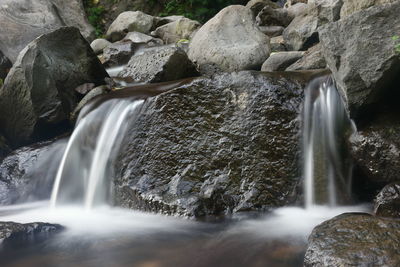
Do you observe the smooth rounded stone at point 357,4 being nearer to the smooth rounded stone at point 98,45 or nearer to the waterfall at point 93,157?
the waterfall at point 93,157

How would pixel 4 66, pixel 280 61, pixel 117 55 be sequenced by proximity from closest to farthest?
1. pixel 280 61
2. pixel 4 66
3. pixel 117 55

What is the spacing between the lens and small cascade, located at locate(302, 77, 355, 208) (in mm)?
4148

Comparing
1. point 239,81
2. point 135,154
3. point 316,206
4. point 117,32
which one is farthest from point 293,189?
point 117,32

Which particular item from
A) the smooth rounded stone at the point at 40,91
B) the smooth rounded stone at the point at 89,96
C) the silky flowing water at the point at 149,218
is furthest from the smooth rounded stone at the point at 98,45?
the silky flowing water at the point at 149,218

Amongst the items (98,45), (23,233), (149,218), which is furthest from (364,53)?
(98,45)

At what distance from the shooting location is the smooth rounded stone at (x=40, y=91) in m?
6.28

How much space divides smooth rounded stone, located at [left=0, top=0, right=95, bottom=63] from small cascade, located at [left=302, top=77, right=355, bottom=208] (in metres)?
6.29

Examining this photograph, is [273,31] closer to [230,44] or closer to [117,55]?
[230,44]

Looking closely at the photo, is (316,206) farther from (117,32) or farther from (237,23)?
(117,32)

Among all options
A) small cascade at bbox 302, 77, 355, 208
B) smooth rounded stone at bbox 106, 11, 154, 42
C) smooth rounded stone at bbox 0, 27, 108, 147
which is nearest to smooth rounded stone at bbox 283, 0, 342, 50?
small cascade at bbox 302, 77, 355, 208

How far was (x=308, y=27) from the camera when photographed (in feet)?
26.7

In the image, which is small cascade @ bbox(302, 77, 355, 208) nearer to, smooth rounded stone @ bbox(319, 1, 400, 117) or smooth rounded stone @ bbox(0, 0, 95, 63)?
smooth rounded stone @ bbox(319, 1, 400, 117)

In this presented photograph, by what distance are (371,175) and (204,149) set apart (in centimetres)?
169

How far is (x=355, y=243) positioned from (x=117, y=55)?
8.86 meters
